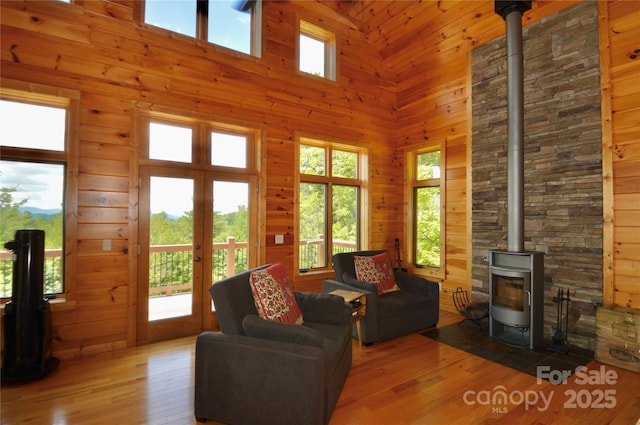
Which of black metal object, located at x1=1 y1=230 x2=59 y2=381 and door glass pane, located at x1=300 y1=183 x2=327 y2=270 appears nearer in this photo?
black metal object, located at x1=1 y1=230 x2=59 y2=381

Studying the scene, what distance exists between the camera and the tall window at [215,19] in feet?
12.5

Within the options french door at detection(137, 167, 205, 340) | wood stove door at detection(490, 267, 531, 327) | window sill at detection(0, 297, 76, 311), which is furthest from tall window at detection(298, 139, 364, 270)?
window sill at detection(0, 297, 76, 311)

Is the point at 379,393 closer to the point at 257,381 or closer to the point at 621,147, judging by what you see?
the point at 257,381

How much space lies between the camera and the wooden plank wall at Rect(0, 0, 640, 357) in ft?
10.6

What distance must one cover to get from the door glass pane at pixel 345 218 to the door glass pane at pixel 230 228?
59.6 inches

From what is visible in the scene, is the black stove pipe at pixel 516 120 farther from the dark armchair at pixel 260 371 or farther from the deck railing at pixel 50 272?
the deck railing at pixel 50 272

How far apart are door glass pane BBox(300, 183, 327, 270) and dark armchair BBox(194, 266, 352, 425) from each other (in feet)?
8.22

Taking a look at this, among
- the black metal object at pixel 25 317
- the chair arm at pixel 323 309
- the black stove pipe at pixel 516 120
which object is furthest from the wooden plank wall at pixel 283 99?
the chair arm at pixel 323 309

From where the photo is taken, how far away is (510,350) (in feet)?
11.2

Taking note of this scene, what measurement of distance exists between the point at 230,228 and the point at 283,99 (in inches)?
76.7

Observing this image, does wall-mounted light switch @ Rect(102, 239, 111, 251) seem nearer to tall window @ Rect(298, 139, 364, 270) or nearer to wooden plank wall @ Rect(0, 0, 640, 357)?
wooden plank wall @ Rect(0, 0, 640, 357)

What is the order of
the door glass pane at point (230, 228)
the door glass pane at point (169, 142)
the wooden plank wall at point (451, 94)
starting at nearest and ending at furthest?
the door glass pane at point (169, 142), the door glass pane at point (230, 228), the wooden plank wall at point (451, 94)

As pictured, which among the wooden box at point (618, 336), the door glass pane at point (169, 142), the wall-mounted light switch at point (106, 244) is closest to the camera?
the wooden box at point (618, 336)

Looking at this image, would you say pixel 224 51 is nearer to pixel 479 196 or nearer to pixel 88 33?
pixel 88 33
